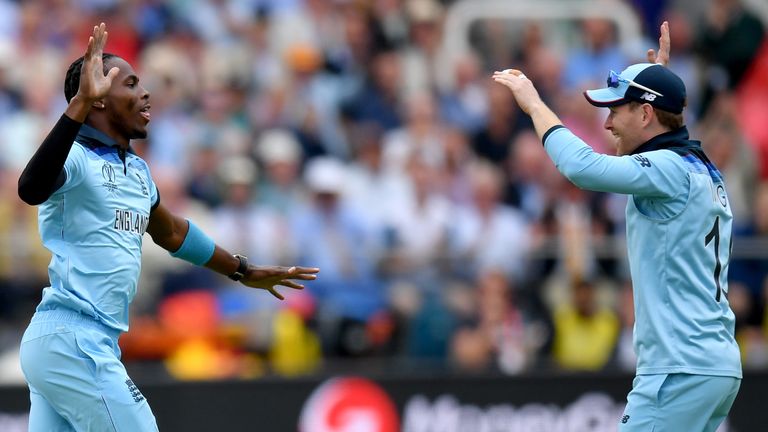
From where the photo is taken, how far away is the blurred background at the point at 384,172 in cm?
1034

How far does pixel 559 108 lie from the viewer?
1295cm

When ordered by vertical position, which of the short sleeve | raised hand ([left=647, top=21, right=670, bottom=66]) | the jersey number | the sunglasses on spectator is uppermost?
raised hand ([left=647, top=21, right=670, bottom=66])

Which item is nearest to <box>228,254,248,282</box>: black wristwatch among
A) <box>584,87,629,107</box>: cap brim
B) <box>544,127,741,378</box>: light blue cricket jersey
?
<box>544,127,741,378</box>: light blue cricket jersey

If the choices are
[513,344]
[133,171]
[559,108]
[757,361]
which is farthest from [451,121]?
[133,171]

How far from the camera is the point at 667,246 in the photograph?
5699 mm

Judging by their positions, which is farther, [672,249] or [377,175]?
[377,175]

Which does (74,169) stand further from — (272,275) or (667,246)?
(667,246)

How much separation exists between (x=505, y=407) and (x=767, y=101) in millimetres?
5083

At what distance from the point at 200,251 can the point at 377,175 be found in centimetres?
546

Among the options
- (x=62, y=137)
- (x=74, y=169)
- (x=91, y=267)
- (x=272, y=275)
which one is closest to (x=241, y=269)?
(x=272, y=275)

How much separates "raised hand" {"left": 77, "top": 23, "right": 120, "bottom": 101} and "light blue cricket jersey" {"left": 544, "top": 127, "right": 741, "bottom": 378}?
78.1 inches

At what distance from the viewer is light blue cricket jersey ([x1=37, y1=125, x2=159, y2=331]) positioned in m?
5.61

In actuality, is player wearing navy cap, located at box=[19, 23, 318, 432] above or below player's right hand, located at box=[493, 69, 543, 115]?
below

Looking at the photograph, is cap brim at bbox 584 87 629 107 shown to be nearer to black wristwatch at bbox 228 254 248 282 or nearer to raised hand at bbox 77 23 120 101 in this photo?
black wristwatch at bbox 228 254 248 282
